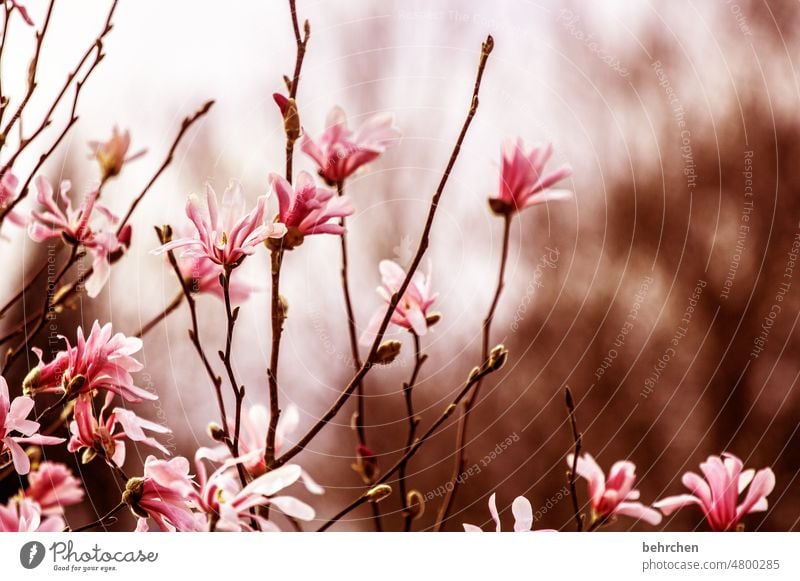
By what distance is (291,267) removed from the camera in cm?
66

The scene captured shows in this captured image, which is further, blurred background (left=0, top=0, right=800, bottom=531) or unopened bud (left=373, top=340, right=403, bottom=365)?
blurred background (left=0, top=0, right=800, bottom=531)

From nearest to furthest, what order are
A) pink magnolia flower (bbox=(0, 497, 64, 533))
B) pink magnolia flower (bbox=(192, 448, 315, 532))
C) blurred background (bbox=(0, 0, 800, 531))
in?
pink magnolia flower (bbox=(192, 448, 315, 532))
pink magnolia flower (bbox=(0, 497, 64, 533))
blurred background (bbox=(0, 0, 800, 531))

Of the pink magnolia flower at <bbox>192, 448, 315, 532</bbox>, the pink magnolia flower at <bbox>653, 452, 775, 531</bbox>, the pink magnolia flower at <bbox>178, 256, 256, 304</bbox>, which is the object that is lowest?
the pink magnolia flower at <bbox>653, 452, 775, 531</bbox>

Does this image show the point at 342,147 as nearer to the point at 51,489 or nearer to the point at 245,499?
the point at 245,499

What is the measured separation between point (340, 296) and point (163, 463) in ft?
0.95

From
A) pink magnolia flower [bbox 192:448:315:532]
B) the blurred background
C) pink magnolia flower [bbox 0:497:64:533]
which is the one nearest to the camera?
pink magnolia flower [bbox 192:448:315:532]

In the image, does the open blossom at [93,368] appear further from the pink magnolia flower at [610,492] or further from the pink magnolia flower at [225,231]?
the pink magnolia flower at [610,492]

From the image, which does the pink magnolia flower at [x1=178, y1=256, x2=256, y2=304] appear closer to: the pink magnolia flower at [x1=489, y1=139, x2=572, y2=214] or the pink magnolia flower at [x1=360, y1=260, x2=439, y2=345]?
the pink magnolia flower at [x1=360, y1=260, x2=439, y2=345]

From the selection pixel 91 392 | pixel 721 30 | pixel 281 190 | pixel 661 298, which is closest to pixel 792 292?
pixel 661 298

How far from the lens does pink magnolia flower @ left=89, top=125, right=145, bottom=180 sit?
585mm

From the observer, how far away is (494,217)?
68 centimetres

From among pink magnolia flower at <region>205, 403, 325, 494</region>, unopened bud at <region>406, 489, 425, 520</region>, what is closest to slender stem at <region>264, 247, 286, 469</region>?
pink magnolia flower at <region>205, 403, 325, 494</region>

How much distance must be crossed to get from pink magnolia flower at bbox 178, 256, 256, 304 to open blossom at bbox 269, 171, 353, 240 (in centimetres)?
13

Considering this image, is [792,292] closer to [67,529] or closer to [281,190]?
[281,190]
